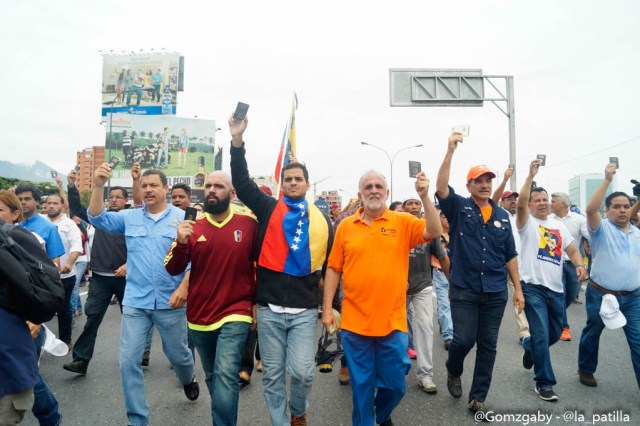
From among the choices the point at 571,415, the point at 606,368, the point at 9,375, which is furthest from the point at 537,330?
the point at 9,375

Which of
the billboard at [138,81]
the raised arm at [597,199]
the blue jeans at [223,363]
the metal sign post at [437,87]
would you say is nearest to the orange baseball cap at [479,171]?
the raised arm at [597,199]

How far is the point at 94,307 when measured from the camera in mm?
4703

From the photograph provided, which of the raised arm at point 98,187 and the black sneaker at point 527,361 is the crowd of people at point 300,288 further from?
the black sneaker at point 527,361

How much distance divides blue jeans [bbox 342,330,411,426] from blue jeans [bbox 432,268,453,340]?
8.70ft

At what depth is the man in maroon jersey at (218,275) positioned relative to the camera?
311cm

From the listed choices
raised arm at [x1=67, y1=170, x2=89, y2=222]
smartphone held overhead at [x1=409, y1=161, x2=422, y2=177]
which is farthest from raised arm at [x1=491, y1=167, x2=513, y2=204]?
raised arm at [x1=67, y1=170, x2=89, y2=222]

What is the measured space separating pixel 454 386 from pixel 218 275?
2.53 metres

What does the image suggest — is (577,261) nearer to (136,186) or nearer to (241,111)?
(241,111)

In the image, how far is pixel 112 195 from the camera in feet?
16.6

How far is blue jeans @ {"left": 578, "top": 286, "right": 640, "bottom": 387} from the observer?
4090mm

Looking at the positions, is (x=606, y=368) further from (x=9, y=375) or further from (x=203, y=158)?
(x=203, y=158)

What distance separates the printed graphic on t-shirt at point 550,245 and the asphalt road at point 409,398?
130 cm

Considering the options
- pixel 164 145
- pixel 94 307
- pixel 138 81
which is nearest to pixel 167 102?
pixel 138 81

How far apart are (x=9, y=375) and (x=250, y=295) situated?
5.04 ft
